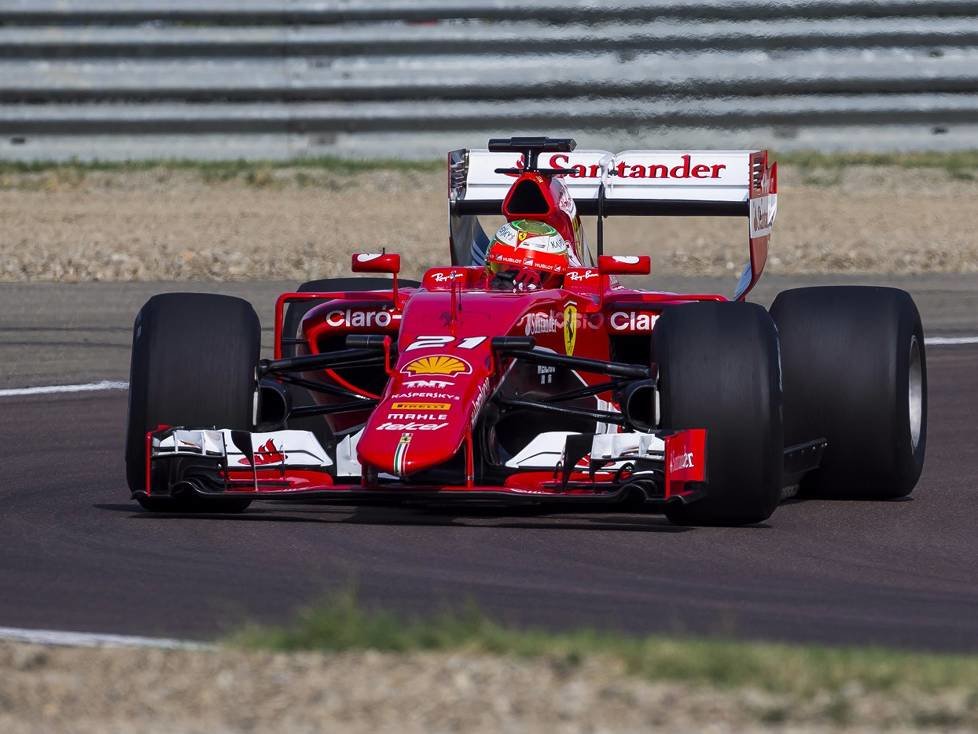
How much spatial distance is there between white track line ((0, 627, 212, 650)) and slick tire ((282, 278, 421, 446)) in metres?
3.26

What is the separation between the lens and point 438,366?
7.57m

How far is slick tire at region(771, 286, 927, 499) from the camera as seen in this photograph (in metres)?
8.35

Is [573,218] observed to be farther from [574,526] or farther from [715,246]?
[715,246]

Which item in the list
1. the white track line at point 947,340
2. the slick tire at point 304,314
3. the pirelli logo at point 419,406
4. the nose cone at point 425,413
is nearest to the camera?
the nose cone at point 425,413

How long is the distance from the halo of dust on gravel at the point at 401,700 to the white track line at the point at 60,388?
6.72 metres

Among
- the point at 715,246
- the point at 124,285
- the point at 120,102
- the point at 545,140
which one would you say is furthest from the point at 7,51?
the point at 545,140

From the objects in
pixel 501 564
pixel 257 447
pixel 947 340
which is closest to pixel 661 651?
pixel 501 564

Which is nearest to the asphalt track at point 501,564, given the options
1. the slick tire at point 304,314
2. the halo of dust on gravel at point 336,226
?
the slick tire at point 304,314

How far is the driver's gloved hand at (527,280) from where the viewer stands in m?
8.62

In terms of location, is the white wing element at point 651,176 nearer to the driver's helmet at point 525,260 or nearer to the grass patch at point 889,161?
the driver's helmet at point 525,260

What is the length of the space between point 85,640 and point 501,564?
1.75 metres

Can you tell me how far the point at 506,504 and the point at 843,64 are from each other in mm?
11555

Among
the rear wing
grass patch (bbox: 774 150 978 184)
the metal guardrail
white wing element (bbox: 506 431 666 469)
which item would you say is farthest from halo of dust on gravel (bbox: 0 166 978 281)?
white wing element (bbox: 506 431 666 469)

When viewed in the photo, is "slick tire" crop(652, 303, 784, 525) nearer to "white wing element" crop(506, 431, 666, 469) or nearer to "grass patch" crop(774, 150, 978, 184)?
"white wing element" crop(506, 431, 666, 469)
